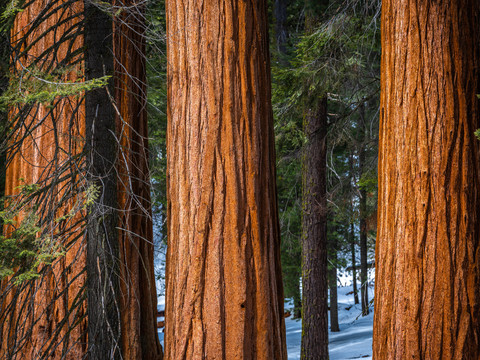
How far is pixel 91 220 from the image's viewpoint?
12.7ft

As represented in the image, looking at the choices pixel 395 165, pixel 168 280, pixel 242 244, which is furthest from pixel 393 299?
pixel 168 280

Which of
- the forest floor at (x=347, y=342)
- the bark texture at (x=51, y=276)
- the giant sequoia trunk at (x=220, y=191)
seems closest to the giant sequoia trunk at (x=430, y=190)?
the giant sequoia trunk at (x=220, y=191)

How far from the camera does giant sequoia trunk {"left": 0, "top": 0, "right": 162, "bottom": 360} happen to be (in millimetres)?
3869

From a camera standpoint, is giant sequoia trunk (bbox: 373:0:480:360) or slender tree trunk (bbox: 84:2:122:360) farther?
slender tree trunk (bbox: 84:2:122:360)

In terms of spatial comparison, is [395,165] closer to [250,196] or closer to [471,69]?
[471,69]

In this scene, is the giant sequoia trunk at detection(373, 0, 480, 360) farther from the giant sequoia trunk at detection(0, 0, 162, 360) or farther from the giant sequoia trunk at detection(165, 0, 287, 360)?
the giant sequoia trunk at detection(0, 0, 162, 360)

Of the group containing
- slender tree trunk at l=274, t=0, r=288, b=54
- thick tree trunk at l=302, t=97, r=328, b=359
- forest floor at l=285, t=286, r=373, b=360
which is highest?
slender tree trunk at l=274, t=0, r=288, b=54

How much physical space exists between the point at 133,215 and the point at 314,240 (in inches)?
195

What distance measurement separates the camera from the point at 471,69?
12.6ft

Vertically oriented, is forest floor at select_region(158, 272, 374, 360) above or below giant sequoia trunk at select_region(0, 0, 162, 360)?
below

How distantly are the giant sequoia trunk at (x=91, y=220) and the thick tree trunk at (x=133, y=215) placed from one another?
1cm

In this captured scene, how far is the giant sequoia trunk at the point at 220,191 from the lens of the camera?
3070 millimetres

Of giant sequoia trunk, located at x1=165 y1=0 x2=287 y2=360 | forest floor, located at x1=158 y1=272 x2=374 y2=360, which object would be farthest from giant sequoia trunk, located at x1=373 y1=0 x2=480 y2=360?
forest floor, located at x1=158 y1=272 x2=374 y2=360

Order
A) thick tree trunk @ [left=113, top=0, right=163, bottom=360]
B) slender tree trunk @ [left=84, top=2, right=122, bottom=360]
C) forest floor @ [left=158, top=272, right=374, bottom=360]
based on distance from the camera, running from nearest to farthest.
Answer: slender tree trunk @ [left=84, top=2, right=122, bottom=360] → thick tree trunk @ [left=113, top=0, right=163, bottom=360] → forest floor @ [left=158, top=272, right=374, bottom=360]
